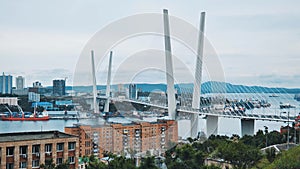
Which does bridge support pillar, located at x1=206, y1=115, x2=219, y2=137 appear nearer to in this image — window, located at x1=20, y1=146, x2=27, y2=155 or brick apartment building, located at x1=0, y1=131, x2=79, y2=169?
brick apartment building, located at x1=0, y1=131, x2=79, y2=169

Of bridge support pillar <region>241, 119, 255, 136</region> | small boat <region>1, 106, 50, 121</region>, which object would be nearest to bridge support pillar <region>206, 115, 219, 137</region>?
bridge support pillar <region>241, 119, 255, 136</region>

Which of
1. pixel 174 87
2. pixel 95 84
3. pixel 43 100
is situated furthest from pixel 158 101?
pixel 43 100

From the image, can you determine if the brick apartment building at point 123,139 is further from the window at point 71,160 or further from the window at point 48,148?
the window at point 48,148

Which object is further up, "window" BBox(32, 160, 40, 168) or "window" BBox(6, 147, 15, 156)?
"window" BBox(6, 147, 15, 156)

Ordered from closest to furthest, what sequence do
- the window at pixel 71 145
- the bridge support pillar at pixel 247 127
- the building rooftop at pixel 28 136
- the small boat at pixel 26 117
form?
1. the building rooftop at pixel 28 136
2. the window at pixel 71 145
3. the bridge support pillar at pixel 247 127
4. the small boat at pixel 26 117

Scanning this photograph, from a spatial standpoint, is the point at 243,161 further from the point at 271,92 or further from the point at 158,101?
the point at 158,101

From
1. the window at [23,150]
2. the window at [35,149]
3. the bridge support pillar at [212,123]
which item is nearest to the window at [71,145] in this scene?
the window at [35,149]

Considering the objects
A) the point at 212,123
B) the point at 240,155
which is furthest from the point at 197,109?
the point at 240,155
